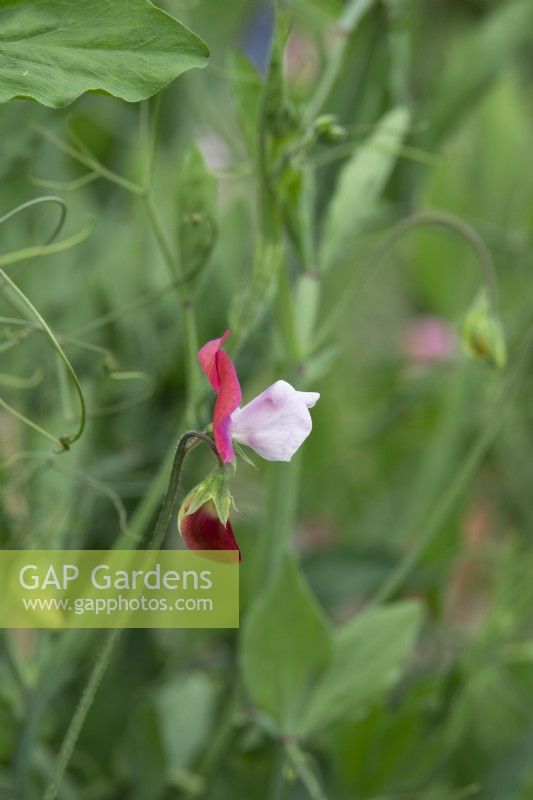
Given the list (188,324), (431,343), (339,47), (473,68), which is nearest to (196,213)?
(188,324)

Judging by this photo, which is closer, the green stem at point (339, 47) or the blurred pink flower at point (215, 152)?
the green stem at point (339, 47)

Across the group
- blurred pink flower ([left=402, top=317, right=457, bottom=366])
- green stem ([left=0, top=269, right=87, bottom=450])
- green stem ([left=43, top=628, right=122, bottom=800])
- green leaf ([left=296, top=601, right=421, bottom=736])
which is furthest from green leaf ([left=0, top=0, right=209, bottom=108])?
blurred pink flower ([left=402, top=317, right=457, bottom=366])

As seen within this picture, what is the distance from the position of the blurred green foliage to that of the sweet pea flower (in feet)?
0.47

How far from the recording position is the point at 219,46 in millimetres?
789

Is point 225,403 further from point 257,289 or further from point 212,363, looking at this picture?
point 257,289

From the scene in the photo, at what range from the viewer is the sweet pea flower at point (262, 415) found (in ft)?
0.95

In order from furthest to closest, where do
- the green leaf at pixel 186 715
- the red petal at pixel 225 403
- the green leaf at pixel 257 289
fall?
the green leaf at pixel 186 715 < the green leaf at pixel 257 289 < the red petal at pixel 225 403

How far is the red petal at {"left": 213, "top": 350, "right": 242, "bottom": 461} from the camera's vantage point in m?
0.29

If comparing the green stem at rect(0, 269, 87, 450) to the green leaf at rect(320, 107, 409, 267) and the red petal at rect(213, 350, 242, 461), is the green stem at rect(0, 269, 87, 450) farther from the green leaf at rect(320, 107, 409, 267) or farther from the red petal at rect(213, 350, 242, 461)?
the green leaf at rect(320, 107, 409, 267)

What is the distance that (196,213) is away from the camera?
1.53ft

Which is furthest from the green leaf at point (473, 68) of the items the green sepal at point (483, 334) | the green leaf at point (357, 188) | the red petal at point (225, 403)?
the red petal at point (225, 403)

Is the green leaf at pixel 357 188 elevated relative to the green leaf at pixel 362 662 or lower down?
elevated

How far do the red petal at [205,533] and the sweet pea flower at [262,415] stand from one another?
0.02m

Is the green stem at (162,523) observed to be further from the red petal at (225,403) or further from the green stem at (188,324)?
the green stem at (188,324)
